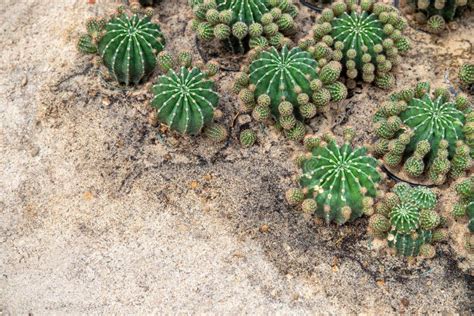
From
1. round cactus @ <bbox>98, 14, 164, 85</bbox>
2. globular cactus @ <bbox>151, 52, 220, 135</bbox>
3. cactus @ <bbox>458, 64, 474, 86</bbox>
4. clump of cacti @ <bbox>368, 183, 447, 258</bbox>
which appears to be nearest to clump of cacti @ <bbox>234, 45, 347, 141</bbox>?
globular cactus @ <bbox>151, 52, 220, 135</bbox>

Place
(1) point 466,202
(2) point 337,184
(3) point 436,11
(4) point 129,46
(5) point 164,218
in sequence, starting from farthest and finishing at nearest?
(3) point 436,11 → (4) point 129,46 → (5) point 164,218 → (1) point 466,202 → (2) point 337,184

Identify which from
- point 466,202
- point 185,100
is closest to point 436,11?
point 466,202

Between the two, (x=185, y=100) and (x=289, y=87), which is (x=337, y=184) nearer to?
(x=289, y=87)

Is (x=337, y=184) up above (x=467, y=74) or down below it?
Result: below

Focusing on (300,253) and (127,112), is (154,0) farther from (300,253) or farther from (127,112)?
(300,253)

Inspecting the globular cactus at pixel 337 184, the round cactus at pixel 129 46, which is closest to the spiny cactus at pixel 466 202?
the globular cactus at pixel 337 184

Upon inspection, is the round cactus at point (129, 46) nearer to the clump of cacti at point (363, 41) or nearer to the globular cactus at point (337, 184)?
the clump of cacti at point (363, 41)
